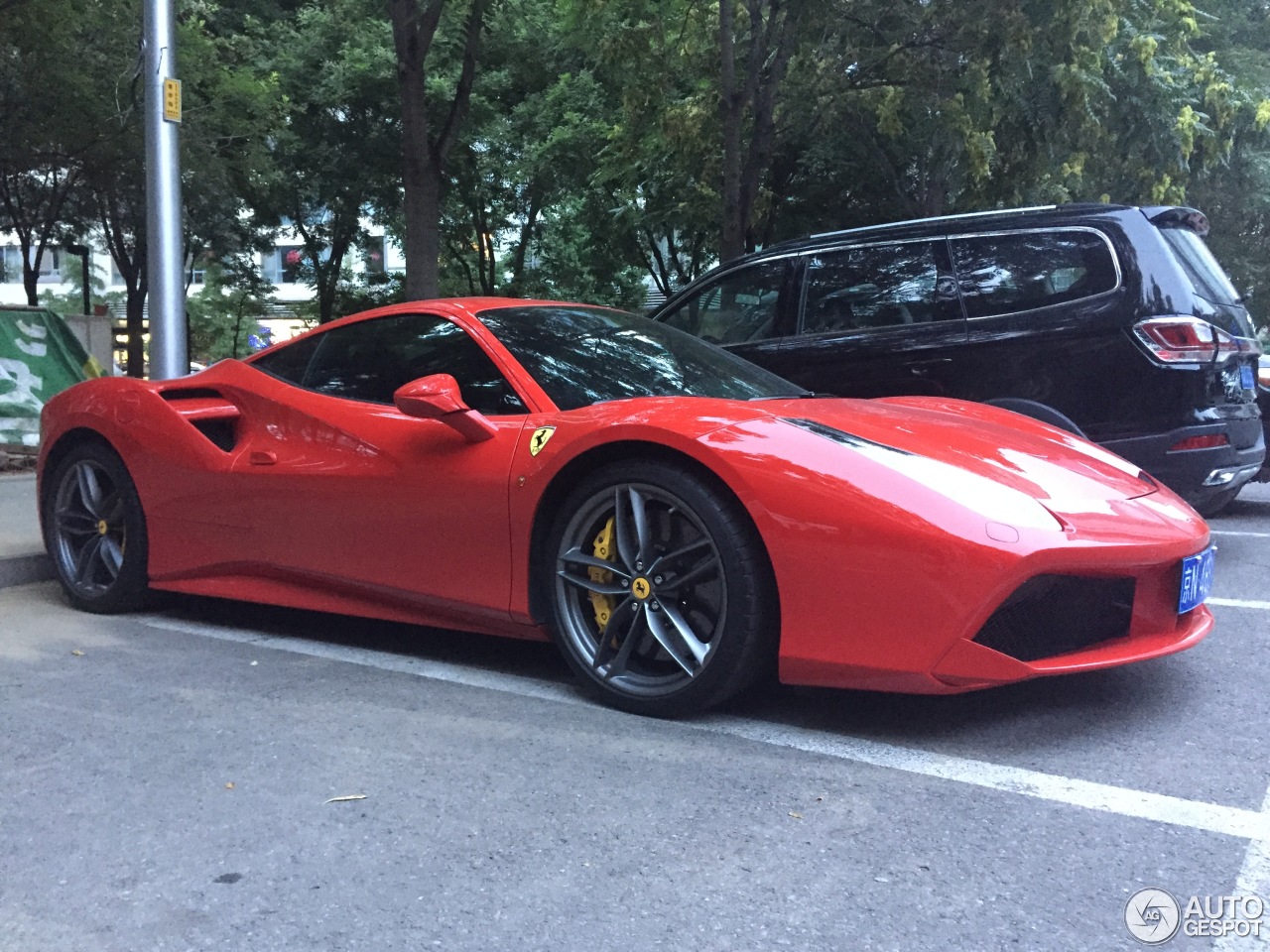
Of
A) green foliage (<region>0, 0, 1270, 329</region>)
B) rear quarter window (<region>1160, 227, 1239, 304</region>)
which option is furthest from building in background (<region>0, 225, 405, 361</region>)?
rear quarter window (<region>1160, 227, 1239, 304</region>)

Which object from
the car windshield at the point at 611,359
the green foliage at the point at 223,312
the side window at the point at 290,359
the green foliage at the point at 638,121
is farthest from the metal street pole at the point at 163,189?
the green foliage at the point at 223,312

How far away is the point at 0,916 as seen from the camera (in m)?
2.20

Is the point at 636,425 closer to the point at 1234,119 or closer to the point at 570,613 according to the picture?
the point at 570,613

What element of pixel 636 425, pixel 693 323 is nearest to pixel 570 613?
pixel 636 425

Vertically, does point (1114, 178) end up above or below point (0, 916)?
above

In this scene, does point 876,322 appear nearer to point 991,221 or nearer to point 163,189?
point 991,221

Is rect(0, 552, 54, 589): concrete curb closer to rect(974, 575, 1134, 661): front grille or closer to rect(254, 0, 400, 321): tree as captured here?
rect(974, 575, 1134, 661): front grille

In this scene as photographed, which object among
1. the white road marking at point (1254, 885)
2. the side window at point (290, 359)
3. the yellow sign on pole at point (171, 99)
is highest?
the yellow sign on pole at point (171, 99)

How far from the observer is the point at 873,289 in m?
6.23

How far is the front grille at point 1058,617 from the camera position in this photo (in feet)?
9.53

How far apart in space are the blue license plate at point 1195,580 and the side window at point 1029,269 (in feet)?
8.07

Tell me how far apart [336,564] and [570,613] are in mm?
999

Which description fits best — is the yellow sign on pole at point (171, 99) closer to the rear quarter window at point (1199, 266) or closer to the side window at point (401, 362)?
the side window at point (401, 362)

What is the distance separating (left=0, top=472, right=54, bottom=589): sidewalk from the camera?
5.60m
